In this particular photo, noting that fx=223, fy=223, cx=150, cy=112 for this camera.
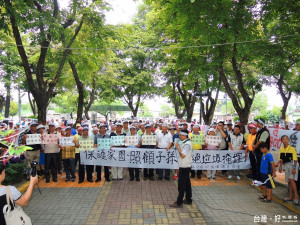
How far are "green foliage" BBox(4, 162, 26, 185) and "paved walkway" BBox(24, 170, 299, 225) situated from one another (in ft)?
2.34

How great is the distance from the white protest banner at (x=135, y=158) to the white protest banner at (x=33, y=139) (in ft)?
5.30

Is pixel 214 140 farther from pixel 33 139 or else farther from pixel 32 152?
pixel 32 152

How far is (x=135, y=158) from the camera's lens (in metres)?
7.43

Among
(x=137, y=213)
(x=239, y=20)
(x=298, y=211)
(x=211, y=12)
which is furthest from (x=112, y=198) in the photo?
(x=239, y=20)

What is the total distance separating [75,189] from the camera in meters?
6.77

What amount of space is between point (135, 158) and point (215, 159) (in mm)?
2723

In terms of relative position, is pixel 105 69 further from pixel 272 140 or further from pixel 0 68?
pixel 272 140

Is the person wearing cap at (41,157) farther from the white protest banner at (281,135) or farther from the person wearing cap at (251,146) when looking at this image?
the white protest banner at (281,135)

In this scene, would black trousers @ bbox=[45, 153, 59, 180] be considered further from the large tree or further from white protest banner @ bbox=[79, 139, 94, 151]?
the large tree

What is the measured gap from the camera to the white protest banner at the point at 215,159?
7562 mm

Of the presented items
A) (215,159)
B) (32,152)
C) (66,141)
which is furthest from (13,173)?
(215,159)

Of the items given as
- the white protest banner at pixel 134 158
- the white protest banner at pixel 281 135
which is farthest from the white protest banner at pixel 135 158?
the white protest banner at pixel 281 135

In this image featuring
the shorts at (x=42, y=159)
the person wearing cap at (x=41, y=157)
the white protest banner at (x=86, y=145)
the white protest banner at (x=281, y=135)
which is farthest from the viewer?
the shorts at (x=42, y=159)

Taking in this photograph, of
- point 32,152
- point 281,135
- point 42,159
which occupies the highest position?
point 281,135
